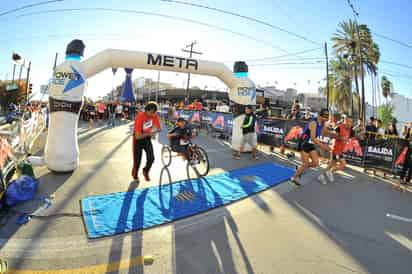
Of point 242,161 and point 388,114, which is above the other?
point 388,114

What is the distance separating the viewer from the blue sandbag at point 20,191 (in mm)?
3693

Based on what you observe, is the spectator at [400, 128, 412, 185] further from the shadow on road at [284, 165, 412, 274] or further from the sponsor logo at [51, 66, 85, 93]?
the sponsor logo at [51, 66, 85, 93]

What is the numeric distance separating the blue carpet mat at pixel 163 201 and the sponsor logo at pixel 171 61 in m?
3.89

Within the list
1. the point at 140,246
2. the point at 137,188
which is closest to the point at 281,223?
the point at 140,246

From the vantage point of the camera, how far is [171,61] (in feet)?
24.2

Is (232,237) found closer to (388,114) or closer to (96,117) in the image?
(96,117)

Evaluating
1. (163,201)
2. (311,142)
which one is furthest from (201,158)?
(311,142)

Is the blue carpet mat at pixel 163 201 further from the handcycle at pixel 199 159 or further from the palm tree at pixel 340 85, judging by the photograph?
the palm tree at pixel 340 85

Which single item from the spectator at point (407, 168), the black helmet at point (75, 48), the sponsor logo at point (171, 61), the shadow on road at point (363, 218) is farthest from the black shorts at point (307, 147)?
the black helmet at point (75, 48)

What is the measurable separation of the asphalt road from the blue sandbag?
0.18 metres

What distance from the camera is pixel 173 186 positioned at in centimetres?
512

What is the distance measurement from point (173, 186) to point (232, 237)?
221 cm

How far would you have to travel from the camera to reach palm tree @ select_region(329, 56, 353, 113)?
1145 inches

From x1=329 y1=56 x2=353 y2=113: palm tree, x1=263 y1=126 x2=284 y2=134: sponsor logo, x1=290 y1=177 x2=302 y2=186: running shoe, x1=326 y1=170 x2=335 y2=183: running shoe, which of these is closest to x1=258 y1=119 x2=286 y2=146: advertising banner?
x1=263 y1=126 x2=284 y2=134: sponsor logo
